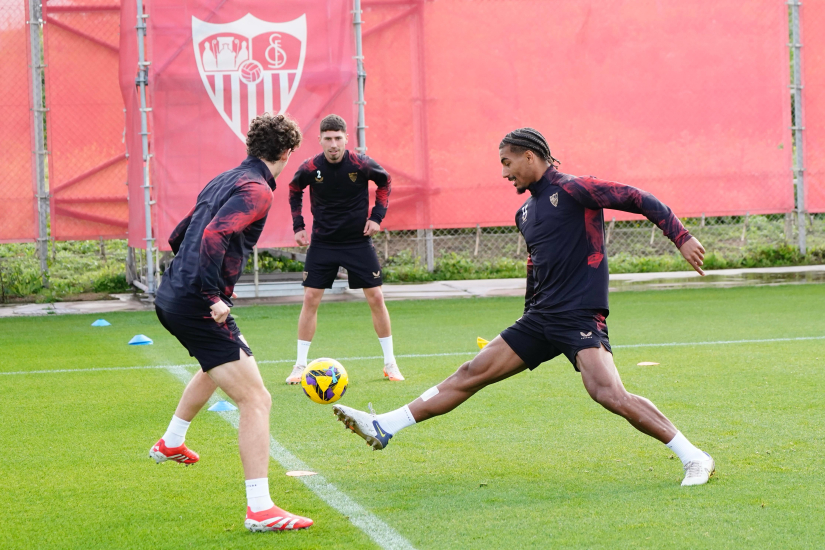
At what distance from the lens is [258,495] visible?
169 inches

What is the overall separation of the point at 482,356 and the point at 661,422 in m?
0.93

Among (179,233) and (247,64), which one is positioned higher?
(247,64)

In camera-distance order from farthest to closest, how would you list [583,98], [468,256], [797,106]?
[468,256] → [797,106] → [583,98]

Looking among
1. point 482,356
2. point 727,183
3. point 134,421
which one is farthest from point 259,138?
point 727,183

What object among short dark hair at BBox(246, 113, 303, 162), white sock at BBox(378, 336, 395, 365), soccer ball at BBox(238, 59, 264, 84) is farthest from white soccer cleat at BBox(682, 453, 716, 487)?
soccer ball at BBox(238, 59, 264, 84)

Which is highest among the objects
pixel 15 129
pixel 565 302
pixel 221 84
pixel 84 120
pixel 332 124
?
pixel 221 84

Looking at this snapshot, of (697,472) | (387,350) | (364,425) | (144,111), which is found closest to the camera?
(697,472)

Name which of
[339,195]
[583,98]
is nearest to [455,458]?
[339,195]

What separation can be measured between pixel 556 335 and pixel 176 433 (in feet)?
6.29

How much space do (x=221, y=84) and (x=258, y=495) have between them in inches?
373

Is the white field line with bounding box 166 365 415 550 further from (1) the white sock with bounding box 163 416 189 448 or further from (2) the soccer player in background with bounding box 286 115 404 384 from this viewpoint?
(2) the soccer player in background with bounding box 286 115 404 384

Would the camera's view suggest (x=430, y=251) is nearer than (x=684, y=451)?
No

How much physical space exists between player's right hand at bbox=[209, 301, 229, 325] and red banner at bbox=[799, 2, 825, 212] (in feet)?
41.2

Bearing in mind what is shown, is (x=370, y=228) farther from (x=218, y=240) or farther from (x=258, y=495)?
(x=258, y=495)
